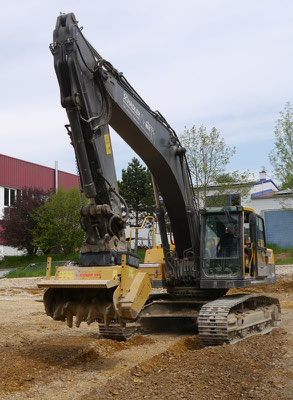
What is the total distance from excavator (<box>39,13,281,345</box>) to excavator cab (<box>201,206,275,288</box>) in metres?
0.02

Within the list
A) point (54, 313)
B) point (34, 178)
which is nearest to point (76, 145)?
point (54, 313)

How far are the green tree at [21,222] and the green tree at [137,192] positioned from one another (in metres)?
6.04

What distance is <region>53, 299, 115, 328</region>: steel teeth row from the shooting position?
23.0 feet

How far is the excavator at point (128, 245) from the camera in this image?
7156 mm

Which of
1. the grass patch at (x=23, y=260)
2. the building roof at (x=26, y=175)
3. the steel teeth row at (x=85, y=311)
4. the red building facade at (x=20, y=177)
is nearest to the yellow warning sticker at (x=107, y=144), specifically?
the steel teeth row at (x=85, y=311)

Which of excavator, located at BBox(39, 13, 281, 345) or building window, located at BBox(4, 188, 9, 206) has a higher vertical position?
building window, located at BBox(4, 188, 9, 206)

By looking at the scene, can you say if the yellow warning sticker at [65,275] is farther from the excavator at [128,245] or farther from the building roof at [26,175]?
the building roof at [26,175]

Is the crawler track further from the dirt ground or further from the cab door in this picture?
the cab door

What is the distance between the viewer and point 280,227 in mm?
34062

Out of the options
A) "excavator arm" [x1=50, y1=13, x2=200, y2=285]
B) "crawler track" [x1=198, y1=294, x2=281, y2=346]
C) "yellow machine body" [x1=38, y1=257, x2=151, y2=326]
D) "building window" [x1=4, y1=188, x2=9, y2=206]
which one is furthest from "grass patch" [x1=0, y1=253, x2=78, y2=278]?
"yellow machine body" [x1=38, y1=257, x2=151, y2=326]

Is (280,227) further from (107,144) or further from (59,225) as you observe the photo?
(107,144)

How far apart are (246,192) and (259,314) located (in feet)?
60.8

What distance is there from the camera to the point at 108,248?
23.6ft

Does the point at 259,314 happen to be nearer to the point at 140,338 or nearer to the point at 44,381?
the point at 140,338
